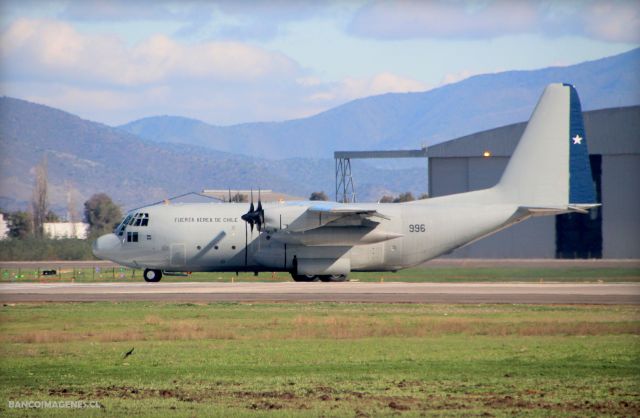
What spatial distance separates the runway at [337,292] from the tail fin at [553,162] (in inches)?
192

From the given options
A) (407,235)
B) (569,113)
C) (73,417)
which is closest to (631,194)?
(569,113)

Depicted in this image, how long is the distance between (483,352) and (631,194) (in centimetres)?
5692

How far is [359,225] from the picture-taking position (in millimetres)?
50594

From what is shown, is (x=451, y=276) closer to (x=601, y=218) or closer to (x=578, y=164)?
(x=578, y=164)

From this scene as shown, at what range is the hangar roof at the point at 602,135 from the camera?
77562mm

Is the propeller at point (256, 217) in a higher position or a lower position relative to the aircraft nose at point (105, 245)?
higher

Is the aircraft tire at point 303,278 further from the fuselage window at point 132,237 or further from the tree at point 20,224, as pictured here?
the tree at point 20,224

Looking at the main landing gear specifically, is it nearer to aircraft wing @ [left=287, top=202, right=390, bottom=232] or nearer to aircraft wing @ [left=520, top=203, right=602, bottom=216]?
aircraft wing @ [left=287, top=202, right=390, bottom=232]

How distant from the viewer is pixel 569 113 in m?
52.8

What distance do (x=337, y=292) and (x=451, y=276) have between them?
1372 cm

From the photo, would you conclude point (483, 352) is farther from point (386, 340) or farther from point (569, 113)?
point (569, 113)

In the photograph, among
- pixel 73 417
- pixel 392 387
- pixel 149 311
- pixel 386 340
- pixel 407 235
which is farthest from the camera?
pixel 407 235

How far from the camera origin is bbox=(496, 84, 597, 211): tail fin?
51938mm

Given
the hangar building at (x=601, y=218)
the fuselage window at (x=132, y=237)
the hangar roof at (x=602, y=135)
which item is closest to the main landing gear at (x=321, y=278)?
the fuselage window at (x=132, y=237)
